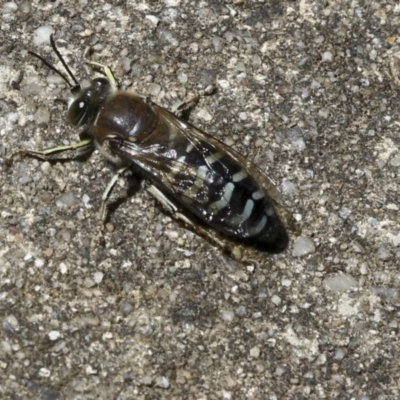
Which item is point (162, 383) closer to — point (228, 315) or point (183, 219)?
point (228, 315)

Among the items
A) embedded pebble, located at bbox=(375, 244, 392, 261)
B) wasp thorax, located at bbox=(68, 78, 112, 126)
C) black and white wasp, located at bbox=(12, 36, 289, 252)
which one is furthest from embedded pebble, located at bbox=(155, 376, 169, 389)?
wasp thorax, located at bbox=(68, 78, 112, 126)

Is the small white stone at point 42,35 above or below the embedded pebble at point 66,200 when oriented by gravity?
above

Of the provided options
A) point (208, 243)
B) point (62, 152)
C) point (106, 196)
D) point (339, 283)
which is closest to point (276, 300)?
point (339, 283)

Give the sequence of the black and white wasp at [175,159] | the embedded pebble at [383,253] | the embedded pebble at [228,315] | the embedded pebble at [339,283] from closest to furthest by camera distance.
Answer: the black and white wasp at [175,159] → the embedded pebble at [228,315] → the embedded pebble at [339,283] → the embedded pebble at [383,253]

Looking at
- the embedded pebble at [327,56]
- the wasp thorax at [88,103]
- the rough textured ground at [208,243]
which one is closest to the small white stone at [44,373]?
the rough textured ground at [208,243]

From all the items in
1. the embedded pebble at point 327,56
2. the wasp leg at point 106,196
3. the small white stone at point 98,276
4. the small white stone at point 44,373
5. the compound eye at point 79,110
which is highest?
the embedded pebble at point 327,56

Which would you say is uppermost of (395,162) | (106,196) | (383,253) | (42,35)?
(42,35)

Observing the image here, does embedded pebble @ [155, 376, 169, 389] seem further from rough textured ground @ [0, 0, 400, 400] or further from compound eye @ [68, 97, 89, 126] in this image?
compound eye @ [68, 97, 89, 126]

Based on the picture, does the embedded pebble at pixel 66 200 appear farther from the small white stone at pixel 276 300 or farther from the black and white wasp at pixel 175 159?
the small white stone at pixel 276 300
